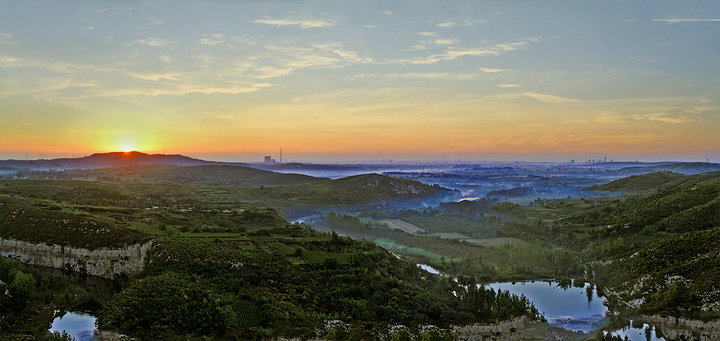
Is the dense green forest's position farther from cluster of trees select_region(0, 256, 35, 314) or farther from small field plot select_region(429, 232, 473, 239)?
small field plot select_region(429, 232, 473, 239)

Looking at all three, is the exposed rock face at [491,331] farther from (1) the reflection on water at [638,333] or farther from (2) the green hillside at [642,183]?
(2) the green hillside at [642,183]

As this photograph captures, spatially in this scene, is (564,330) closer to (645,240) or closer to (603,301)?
(603,301)

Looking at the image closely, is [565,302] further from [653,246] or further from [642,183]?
[642,183]

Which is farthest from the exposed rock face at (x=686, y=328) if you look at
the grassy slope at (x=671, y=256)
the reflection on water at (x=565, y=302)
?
the reflection on water at (x=565, y=302)

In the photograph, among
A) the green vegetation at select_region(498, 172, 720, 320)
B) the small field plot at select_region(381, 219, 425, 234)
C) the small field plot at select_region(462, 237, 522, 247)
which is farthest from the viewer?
A: the small field plot at select_region(381, 219, 425, 234)

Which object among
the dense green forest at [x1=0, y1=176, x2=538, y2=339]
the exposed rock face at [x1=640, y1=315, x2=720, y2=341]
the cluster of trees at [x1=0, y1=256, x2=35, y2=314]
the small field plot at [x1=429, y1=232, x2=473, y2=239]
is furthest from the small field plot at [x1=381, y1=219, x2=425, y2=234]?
the cluster of trees at [x1=0, y1=256, x2=35, y2=314]

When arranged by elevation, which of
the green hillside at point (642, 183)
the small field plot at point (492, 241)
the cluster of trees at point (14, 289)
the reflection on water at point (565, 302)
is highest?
the green hillside at point (642, 183)
